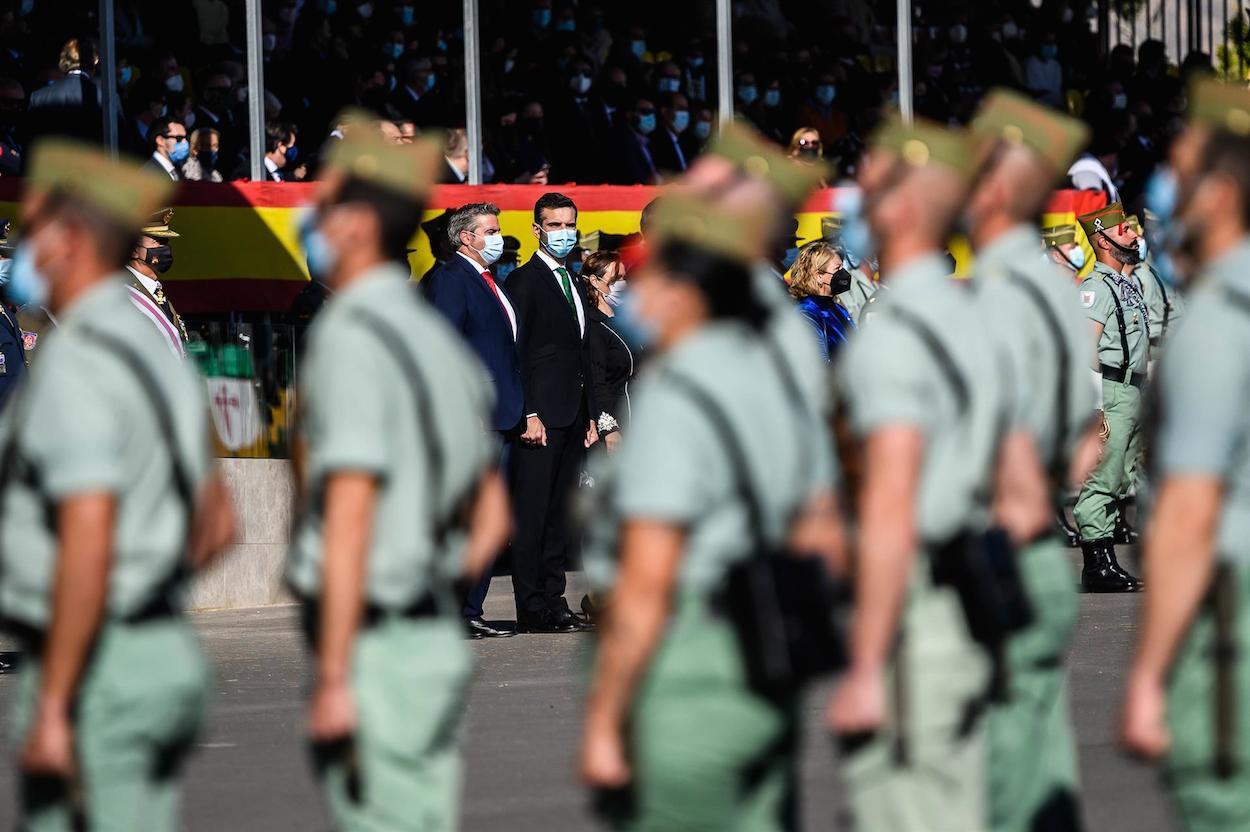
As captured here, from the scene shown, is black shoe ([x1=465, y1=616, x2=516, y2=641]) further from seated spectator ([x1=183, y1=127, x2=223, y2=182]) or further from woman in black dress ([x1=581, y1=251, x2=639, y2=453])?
seated spectator ([x1=183, y1=127, x2=223, y2=182])

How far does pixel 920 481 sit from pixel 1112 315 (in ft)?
29.9

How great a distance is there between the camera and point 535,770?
819cm

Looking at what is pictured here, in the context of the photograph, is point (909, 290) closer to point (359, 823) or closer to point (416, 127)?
point (359, 823)

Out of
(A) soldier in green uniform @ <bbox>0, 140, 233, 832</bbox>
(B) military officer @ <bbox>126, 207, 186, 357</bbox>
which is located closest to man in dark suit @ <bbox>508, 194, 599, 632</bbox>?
(B) military officer @ <bbox>126, 207, 186, 357</bbox>

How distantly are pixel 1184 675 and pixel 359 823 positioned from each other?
152cm

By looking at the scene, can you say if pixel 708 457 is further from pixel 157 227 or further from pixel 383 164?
pixel 157 227

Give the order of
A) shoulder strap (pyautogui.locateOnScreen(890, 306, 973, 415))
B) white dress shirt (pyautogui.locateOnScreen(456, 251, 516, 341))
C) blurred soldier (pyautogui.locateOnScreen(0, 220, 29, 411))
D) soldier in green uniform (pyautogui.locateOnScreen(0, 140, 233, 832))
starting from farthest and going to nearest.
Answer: white dress shirt (pyautogui.locateOnScreen(456, 251, 516, 341)) < blurred soldier (pyautogui.locateOnScreen(0, 220, 29, 411)) < shoulder strap (pyautogui.locateOnScreen(890, 306, 973, 415)) < soldier in green uniform (pyautogui.locateOnScreen(0, 140, 233, 832))

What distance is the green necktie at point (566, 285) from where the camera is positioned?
39.9 ft

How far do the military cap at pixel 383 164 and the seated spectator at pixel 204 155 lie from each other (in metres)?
11.8

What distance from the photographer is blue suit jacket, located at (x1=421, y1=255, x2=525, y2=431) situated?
1162 centimetres

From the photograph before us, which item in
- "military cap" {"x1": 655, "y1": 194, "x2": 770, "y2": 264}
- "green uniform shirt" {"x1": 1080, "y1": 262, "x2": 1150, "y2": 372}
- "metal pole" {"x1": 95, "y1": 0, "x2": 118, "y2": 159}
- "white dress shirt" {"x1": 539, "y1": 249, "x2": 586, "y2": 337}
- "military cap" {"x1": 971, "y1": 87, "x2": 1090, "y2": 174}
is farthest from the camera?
"metal pole" {"x1": 95, "y1": 0, "x2": 118, "y2": 159}

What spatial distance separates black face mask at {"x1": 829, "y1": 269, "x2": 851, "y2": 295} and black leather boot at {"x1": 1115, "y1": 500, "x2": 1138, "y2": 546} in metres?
2.02

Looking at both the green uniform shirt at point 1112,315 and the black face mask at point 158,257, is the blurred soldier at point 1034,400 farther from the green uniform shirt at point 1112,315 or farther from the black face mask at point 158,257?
the green uniform shirt at point 1112,315

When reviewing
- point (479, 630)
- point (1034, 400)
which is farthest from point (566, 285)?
point (1034, 400)
